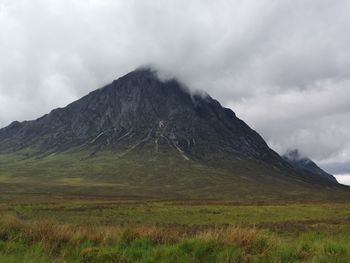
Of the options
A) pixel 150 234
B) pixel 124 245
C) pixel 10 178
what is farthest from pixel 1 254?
pixel 10 178

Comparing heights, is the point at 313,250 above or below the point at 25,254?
above

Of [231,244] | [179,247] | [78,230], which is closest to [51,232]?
[78,230]

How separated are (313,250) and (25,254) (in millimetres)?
7035

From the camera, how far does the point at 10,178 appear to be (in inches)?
7864

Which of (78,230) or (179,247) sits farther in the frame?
(78,230)

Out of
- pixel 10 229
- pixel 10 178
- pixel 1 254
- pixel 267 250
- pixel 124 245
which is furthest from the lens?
pixel 10 178

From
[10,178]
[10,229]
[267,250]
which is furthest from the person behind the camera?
[10,178]

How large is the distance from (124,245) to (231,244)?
286cm

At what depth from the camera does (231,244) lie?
11.3 metres

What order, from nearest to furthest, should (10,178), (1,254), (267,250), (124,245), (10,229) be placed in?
(1,254), (267,250), (124,245), (10,229), (10,178)

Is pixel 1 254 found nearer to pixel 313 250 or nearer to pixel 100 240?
pixel 100 240

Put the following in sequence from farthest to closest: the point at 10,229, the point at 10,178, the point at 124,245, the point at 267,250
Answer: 1. the point at 10,178
2. the point at 10,229
3. the point at 124,245
4. the point at 267,250

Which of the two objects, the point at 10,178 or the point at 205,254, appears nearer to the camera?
the point at 205,254

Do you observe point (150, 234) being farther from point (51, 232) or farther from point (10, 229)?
point (10, 229)
